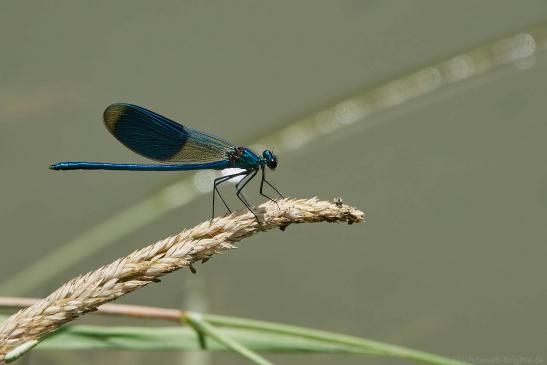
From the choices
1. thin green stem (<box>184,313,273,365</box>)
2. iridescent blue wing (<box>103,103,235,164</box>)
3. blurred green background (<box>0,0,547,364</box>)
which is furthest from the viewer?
blurred green background (<box>0,0,547,364</box>)

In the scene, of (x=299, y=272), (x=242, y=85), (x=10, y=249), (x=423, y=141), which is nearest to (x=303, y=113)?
(x=242, y=85)

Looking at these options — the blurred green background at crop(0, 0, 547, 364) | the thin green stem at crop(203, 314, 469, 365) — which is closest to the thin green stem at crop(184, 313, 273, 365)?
the thin green stem at crop(203, 314, 469, 365)

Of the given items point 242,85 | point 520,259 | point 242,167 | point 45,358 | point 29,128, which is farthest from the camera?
point 242,85

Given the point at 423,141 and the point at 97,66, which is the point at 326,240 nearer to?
the point at 423,141

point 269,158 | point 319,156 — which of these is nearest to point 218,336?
point 269,158

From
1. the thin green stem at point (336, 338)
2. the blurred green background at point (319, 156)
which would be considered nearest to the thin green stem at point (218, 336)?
the thin green stem at point (336, 338)

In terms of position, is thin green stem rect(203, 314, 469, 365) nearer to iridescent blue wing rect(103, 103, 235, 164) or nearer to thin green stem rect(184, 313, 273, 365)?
thin green stem rect(184, 313, 273, 365)

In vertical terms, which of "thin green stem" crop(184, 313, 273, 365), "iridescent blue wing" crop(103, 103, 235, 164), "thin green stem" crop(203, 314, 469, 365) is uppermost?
→ "iridescent blue wing" crop(103, 103, 235, 164)

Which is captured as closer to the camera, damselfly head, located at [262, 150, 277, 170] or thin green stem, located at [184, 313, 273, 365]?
thin green stem, located at [184, 313, 273, 365]
